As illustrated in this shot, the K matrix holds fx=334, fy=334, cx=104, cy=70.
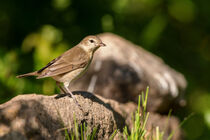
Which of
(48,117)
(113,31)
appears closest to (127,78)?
(113,31)

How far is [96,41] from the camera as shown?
4.81 metres

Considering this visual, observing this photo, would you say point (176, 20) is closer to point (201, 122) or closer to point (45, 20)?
point (201, 122)

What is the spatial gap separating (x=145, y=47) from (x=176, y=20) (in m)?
1.21

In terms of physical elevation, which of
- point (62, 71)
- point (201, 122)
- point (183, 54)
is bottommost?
point (201, 122)

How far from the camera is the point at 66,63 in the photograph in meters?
4.42

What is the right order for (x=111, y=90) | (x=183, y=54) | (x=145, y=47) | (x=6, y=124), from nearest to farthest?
(x=6, y=124) < (x=111, y=90) < (x=145, y=47) < (x=183, y=54)

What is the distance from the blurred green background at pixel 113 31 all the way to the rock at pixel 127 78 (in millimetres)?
932

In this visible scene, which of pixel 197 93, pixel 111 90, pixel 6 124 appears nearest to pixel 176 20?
pixel 197 93

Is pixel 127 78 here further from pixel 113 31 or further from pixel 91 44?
pixel 113 31

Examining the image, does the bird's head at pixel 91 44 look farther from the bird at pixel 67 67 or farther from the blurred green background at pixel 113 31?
the blurred green background at pixel 113 31

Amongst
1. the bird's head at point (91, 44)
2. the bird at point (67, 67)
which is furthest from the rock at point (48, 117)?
the bird's head at point (91, 44)

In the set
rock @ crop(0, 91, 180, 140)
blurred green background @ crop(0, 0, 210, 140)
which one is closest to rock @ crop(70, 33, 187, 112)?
blurred green background @ crop(0, 0, 210, 140)

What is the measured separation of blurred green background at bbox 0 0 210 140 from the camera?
708 cm

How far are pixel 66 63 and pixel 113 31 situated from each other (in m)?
3.76
